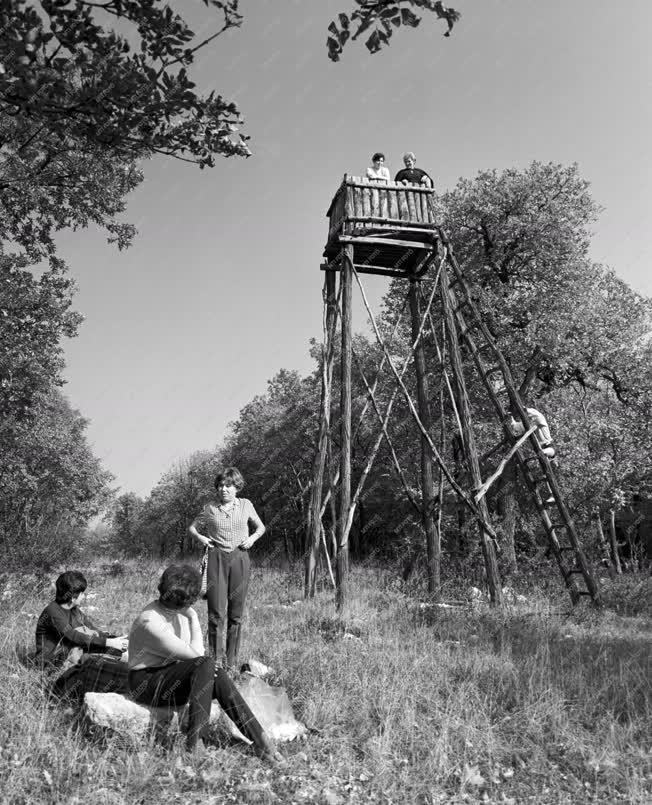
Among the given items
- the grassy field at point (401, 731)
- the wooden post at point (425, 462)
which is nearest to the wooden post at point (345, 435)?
the wooden post at point (425, 462)

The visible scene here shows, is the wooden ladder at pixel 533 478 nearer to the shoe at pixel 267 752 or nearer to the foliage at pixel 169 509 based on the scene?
the shoe at pixel 267 752

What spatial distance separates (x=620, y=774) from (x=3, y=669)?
4.39m

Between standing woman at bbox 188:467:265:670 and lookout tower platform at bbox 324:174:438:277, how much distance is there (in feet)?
17.8

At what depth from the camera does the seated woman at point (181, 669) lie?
339 cm

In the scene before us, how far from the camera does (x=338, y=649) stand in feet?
18.6

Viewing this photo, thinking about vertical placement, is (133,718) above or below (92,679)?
below

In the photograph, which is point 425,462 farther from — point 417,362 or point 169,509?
point 169,509

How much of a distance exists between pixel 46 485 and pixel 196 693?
23.8 m

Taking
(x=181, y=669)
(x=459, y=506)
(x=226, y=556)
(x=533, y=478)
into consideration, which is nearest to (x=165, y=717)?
(x=181, y=669)

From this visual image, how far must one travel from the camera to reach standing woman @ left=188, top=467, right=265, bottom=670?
205 inches

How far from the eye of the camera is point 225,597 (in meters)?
5.29

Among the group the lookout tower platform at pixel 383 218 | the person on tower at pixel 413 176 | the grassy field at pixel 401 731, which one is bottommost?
the grassy field at pixel 401 731

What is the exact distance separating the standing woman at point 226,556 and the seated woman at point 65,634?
2.83 feet

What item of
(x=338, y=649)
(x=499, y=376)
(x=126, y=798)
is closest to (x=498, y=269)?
(x=499, y=376)
